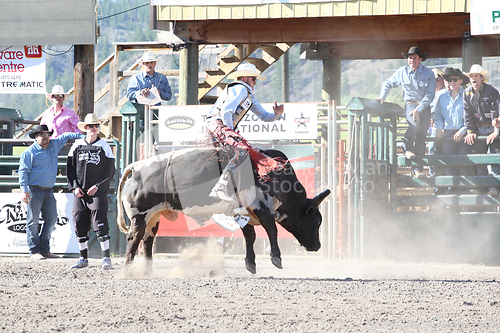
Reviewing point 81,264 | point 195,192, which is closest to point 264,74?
point 81,264

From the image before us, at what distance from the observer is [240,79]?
269 inches

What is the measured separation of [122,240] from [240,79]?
3982 mm

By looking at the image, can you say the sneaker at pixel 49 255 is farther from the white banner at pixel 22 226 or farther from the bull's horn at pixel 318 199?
the bull's horn at pixel 318 199

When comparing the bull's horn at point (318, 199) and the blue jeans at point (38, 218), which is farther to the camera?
the blue jeans at point (38, 218)

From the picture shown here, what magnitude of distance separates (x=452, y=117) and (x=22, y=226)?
6.84 metres

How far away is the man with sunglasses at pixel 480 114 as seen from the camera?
867 centimetres

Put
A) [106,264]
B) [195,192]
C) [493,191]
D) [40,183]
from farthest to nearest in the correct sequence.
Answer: [40,183]
[493,191]
[106,264]
[195,192]

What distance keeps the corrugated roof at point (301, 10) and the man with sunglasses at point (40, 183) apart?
13.0ft

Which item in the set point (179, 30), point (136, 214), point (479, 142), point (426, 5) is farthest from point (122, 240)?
point (426, 5)

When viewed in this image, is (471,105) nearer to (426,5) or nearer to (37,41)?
(426,5)

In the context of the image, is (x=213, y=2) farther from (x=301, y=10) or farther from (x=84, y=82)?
(x=84, y=82)

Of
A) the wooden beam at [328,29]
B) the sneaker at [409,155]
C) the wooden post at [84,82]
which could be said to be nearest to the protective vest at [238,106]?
the sneaker at [409,155]

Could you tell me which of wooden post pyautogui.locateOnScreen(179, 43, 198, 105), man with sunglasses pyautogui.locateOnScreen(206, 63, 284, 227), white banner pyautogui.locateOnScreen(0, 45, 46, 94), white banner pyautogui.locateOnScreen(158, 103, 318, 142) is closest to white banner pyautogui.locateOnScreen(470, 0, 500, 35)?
white banner pyautogui.locateOnScreen(158, 103, 318, 142)

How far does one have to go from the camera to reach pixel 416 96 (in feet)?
29.2
